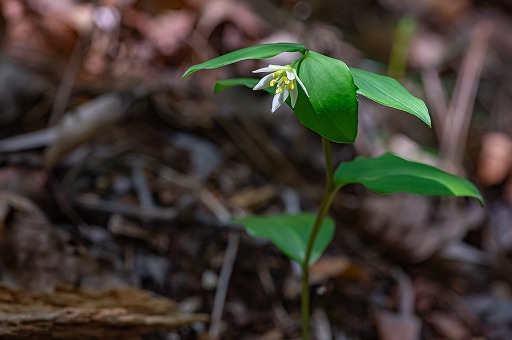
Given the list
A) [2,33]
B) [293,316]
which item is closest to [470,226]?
[293,316]

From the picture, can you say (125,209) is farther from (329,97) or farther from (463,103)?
(463,103)

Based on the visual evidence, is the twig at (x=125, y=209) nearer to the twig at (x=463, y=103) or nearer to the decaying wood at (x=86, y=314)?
the decaying wood at (x=86, y=314)

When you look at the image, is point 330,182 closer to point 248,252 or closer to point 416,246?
point 248,252

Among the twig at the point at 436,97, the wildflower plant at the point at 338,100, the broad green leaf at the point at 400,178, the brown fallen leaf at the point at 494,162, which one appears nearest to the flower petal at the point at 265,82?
the wildflower plant at the point at 338,100

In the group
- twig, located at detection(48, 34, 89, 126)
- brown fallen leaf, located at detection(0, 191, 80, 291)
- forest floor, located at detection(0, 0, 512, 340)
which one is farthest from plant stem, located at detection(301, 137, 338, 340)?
twig, located at detection(48, 34, 89, 126)

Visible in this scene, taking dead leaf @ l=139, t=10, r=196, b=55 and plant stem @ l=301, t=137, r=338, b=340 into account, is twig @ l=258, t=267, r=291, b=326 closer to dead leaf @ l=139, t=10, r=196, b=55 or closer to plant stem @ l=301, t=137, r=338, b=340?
plant stem @ l=301, t=137, r=338, b=340

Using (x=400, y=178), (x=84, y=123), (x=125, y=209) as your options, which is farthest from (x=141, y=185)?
(x=400, y=178)

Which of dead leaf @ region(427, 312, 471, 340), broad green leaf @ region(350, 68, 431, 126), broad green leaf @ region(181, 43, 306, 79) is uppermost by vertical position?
broad green leaf @ region(181, 43, 306, 79)
